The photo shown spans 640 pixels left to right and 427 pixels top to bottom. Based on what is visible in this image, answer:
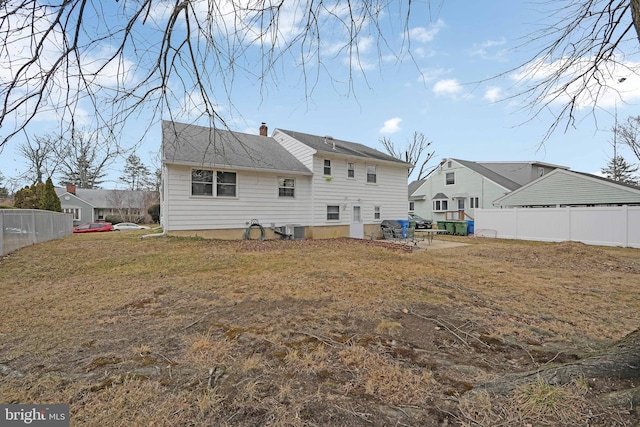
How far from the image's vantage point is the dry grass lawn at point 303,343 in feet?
6.21

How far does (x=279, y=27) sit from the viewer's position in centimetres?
243

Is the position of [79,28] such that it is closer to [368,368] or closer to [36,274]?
[368,368]

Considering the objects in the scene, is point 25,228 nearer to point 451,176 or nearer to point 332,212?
point 332,212

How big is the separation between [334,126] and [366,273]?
377 cm

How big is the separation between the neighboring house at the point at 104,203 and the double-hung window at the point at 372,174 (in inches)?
1056

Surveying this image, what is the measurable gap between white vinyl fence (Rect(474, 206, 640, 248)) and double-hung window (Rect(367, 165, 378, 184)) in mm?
7005

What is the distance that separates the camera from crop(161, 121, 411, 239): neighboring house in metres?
12.0

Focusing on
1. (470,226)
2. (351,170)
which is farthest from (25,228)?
(470,226)

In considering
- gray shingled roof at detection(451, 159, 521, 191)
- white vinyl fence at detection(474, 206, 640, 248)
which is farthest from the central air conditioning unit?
gray shingled roof at detection(451, 159, 521, 191)

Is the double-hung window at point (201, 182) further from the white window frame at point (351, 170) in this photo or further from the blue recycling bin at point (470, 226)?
the blue recycling bin at point (470, 226)

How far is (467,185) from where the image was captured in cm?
2659

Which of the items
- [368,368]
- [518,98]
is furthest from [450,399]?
[518,98]

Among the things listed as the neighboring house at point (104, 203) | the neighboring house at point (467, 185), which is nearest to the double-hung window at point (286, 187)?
the neighboring house at point (467, 185)

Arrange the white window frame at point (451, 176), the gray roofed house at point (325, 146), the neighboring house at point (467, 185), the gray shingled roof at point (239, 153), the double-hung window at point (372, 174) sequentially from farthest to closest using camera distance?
the white window frame at point (451, 176) < the neighboring house at point (467, 185) < the double-hung window at point (372, 174) < the gray roofed house at point (325, 146) < the gray shingled roof at point (239, 153)
